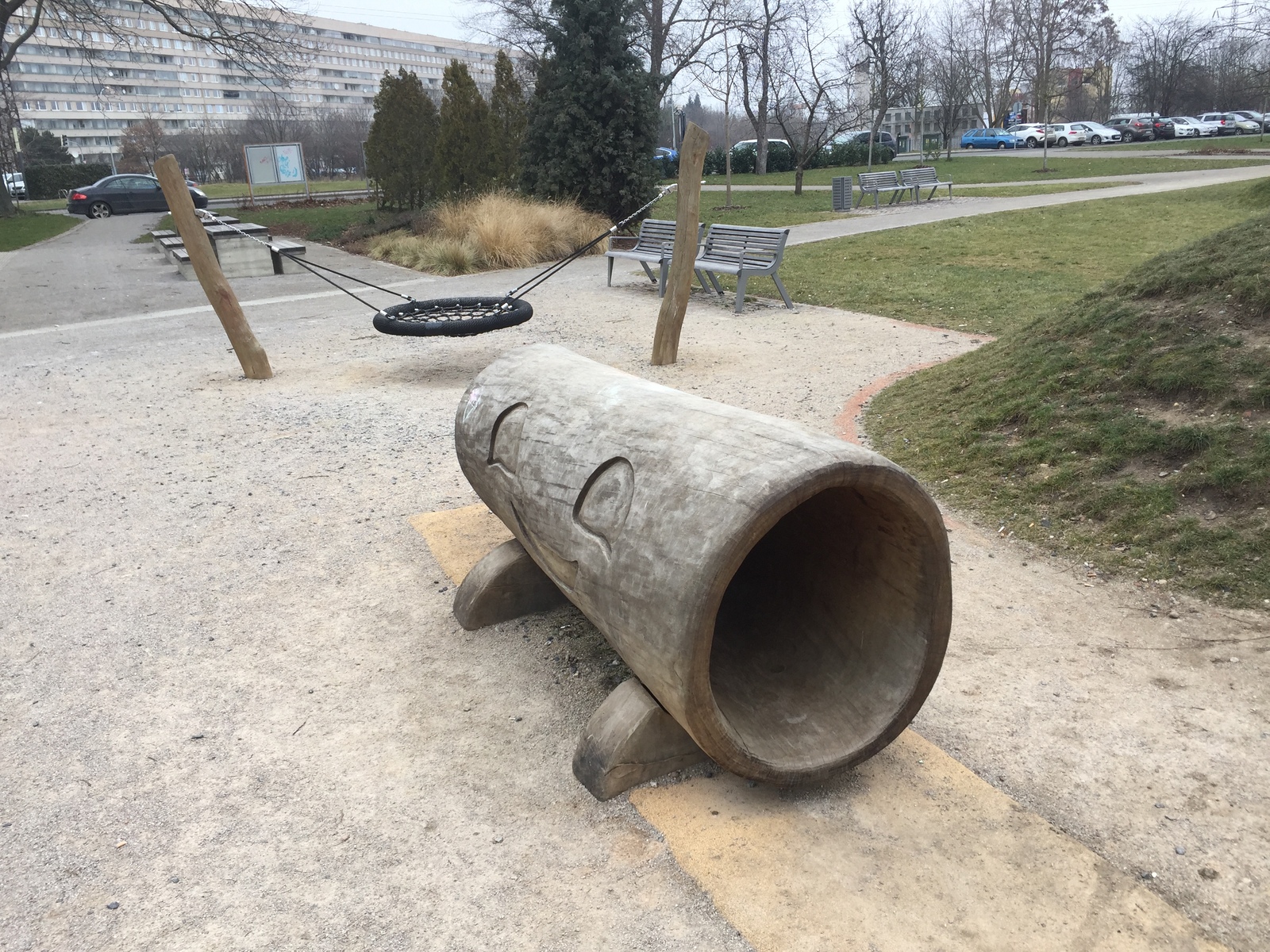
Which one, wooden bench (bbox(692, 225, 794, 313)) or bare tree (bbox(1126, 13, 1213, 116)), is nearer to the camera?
wooden bench (bbox(692, 225, 794, 313))

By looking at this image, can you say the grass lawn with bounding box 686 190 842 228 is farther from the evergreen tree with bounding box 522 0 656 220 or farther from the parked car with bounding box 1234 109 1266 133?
the parked car with bounding box 1234 109 1266 133

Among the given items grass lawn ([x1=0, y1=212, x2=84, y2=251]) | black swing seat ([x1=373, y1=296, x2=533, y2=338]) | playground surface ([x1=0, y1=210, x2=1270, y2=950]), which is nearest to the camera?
playground surface ([x1=0, y1=210, x2=1270, y2=950])

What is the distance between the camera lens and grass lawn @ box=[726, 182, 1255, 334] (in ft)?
32.6

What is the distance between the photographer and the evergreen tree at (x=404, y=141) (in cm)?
2175

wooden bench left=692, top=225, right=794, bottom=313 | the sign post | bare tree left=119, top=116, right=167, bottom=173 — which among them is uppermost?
bare tree left=119, top=116, right=167, bottom=173

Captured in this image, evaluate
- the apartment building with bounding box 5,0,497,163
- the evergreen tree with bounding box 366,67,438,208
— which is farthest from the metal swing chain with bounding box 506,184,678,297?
the apartment building with bounding box 5,0,497,163

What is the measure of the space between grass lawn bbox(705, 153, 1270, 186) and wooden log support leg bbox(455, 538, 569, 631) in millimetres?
26353

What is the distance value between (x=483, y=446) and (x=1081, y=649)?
91.7 inches

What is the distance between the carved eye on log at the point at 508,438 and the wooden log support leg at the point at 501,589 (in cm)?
51

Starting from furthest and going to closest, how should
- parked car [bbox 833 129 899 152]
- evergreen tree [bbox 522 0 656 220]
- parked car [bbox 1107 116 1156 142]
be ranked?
parked car [bbox 1107 116 1156 142], parked car [bbox 833 129 899 152], evergreen tree [bbox 522 0 656 220]

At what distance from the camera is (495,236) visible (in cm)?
1476

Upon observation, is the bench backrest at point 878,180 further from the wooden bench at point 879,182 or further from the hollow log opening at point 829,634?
the hollow log opening at point 829,634

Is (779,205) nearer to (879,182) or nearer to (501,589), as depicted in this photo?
(879,182)

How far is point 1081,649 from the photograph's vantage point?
135 inches
